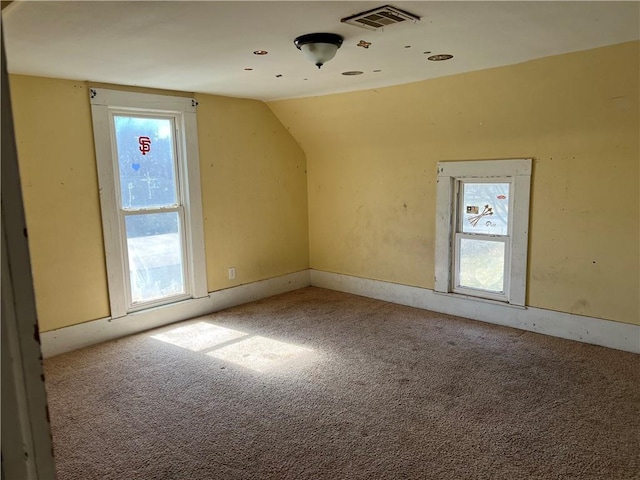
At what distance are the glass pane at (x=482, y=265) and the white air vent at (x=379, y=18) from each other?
2.51 meters

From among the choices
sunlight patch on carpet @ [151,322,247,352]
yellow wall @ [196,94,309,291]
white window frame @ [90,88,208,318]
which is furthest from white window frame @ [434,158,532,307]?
white window frame @ [90,88,208,318]

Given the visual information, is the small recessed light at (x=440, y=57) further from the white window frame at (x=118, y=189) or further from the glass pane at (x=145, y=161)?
the glass pane at (x=145, y=161)

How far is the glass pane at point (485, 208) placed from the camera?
4027 millimetres

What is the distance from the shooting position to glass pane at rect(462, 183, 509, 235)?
403 centimetres

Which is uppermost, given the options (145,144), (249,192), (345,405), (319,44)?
(319,44)

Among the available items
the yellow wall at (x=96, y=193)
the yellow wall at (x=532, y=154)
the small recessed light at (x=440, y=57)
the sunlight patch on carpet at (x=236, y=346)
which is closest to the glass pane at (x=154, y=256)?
the yellow wall at (x=96, y=193)

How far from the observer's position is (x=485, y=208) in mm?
4148

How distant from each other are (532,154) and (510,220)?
1.95 feet

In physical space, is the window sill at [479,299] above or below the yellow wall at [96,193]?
below

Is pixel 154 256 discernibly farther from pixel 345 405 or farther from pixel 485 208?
pixel 485 208

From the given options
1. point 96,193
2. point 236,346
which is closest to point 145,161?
point 96,193

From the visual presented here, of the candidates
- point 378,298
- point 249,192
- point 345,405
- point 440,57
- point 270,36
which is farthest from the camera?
point 378,298

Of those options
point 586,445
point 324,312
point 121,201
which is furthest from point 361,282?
point 586,445

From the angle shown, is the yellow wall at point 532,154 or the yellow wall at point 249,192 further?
the yellow wall at point 249,192
